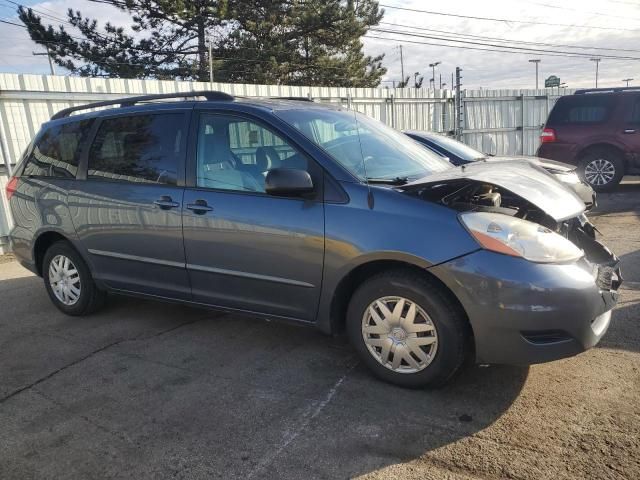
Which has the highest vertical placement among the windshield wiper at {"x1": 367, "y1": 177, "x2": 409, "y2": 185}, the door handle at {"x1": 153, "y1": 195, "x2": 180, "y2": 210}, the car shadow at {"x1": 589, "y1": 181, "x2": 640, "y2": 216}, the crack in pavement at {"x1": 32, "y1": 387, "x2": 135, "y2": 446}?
the windshield wiper at {"x1": 367, "y1": 177, "x2": 409, "y2": 185}

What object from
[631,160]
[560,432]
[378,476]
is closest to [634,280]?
[560,432]

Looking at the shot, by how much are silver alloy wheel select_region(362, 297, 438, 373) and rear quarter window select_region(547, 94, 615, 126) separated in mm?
8965

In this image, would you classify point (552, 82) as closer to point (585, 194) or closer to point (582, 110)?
point (582, 110)

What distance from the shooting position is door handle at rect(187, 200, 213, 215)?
3727 mm

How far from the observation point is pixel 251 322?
14.9 ft

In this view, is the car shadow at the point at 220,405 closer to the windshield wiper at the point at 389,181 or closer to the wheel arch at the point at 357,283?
the wheel arch at the point at 357,283

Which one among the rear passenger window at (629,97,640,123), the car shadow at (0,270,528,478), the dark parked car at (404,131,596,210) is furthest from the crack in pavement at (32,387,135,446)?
the rear passenger window at (629,97,640,123)

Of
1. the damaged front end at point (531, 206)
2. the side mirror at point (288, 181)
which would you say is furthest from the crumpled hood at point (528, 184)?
the side mirror at point (288, 181)

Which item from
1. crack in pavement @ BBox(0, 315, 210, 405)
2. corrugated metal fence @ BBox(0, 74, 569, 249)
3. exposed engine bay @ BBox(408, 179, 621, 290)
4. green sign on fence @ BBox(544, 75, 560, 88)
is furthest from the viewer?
green sign on fence @ BBox(544, 75, 560, 88)

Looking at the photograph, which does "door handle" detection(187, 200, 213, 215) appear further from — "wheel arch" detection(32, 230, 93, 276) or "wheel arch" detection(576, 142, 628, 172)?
"wheel arch" detection(576, 142, 628, 172)

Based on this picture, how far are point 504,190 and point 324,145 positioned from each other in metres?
1.17

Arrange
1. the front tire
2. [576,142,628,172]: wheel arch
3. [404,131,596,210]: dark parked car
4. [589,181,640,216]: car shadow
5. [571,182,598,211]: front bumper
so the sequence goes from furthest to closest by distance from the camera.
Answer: [576,142,628,172]: wheel arch → [589,181,640,216]: car shadow → [404,131,596,210]: dark parked car → [571,182,598,211]: front bumper → the front tire

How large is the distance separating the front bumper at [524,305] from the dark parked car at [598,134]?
845 centimetres

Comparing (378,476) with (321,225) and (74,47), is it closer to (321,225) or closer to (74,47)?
(321,225)
